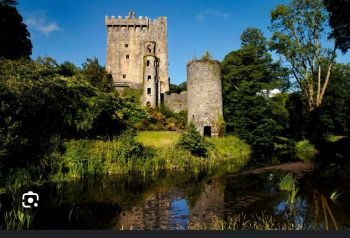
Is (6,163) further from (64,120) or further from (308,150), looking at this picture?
(308,150)

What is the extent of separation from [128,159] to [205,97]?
1311cm

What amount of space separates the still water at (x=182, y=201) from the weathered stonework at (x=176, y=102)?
26.5 metres

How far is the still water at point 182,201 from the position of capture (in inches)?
364

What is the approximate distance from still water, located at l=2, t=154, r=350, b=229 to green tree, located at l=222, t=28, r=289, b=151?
11.9m

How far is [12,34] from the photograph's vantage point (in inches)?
1027

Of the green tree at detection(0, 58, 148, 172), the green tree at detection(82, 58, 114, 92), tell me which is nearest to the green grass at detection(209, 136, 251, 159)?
the green tree at detection(0, 58, 148, 172)

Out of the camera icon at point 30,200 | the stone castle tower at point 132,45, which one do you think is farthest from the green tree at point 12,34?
the stone castle tower at point 132,45

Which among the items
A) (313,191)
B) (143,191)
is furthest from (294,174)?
(143,191)

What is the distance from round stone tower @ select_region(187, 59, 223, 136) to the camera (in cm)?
3000

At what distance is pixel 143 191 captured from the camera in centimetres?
1370

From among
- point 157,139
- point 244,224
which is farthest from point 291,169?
point 244,224

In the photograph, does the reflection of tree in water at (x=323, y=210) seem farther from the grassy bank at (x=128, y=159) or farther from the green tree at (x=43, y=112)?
the green tree at (x=43, y=112)

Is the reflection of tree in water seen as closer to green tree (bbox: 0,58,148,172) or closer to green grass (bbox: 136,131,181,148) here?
green tree (bbox: 0,58,148,172)

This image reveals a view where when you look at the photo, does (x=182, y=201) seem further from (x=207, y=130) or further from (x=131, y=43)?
(x=131, y=43)
